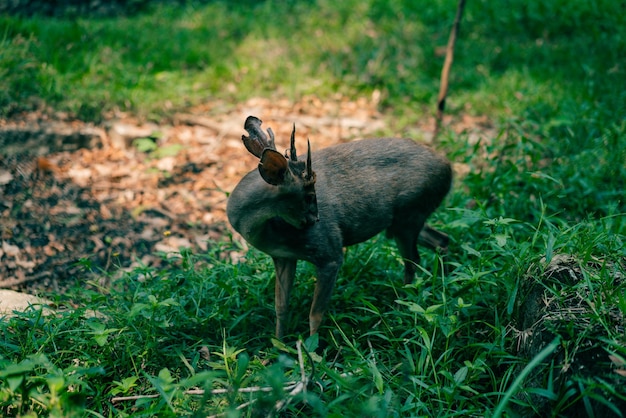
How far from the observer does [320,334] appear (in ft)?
12.1

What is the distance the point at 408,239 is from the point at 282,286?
844 millimetres

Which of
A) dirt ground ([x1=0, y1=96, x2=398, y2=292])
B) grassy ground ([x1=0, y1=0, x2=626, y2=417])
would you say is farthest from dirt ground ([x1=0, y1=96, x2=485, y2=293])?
grassy ground ([x1=0, y1=0, x2=626, y2=417])

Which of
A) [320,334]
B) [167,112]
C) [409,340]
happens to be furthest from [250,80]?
[409,340]

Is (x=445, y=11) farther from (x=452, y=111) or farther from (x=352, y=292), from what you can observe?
(x=352, y=292)

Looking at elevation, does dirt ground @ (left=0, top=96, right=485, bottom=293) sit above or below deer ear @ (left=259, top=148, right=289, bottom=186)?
below

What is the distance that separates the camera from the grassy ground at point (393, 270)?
2814 mm

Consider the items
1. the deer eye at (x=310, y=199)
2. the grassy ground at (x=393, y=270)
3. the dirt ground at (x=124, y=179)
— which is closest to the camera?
the grassy ground at (x=393, y=270)

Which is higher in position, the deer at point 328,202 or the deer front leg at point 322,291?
the deer at point 328,202

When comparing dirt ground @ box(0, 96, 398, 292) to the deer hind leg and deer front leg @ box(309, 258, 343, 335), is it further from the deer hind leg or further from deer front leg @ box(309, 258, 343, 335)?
the deer hind leg

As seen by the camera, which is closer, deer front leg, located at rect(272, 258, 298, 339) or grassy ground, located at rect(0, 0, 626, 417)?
grassy ground, located at rect(0, 0, 626, 417)

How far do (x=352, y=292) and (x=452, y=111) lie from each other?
3.47 meters

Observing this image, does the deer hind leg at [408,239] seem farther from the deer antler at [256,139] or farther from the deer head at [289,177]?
the deer antler at [256,139]

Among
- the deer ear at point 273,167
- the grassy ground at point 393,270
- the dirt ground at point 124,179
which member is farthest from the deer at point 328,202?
the dirt ground at point 124,179

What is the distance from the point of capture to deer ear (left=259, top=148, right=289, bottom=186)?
9.57ft
